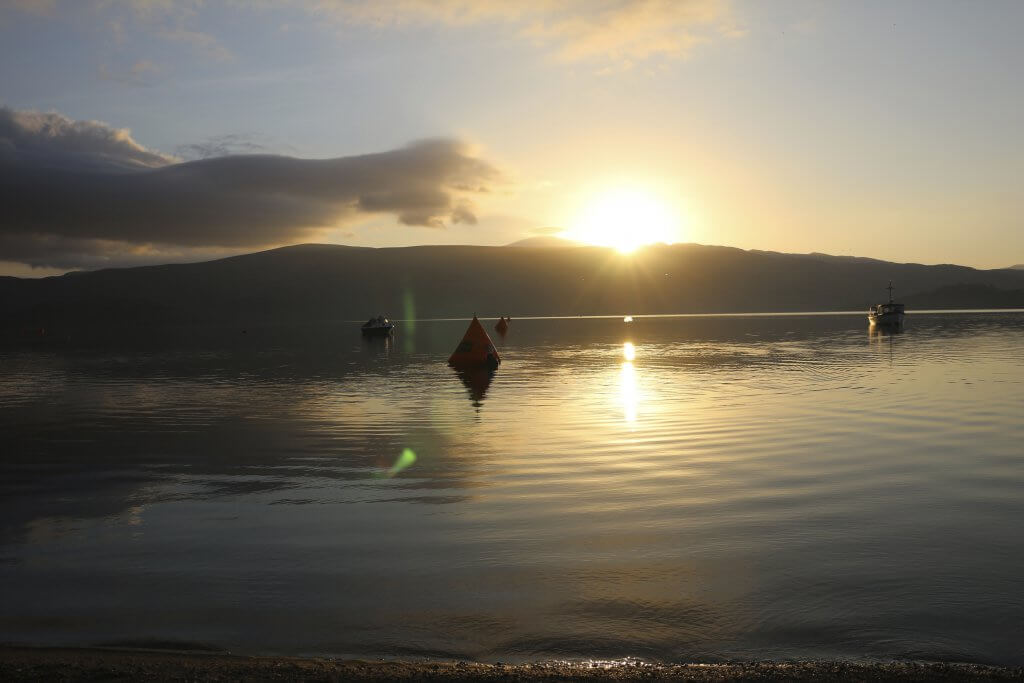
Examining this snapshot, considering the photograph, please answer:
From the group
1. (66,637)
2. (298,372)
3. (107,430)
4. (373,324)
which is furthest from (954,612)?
(373,324)

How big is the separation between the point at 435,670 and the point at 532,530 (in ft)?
13.1

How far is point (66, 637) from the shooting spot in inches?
253

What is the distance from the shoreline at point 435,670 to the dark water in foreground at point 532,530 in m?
0.30

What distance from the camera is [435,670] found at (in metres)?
5.60

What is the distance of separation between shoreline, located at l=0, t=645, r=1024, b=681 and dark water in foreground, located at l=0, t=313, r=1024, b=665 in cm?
30

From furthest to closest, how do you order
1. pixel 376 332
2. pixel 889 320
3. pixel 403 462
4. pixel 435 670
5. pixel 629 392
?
pixel 376 332 → pixel 889 320 → pixel 629 392 → pixel 403 462 → pixel 435 670

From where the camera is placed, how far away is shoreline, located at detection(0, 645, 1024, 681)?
5398 millimetres

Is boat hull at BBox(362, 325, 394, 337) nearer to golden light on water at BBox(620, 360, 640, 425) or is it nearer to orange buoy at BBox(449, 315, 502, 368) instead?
orange buoy at BBox(449, 315, 502, 368)

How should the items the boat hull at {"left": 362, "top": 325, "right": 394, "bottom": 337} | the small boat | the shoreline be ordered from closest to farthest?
the shoreline
the boat hull at {"left": 362, "top": 325, "right": 394, "bottom": 337}
the small boat

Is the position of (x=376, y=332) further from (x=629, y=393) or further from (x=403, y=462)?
(x=403, y=462)

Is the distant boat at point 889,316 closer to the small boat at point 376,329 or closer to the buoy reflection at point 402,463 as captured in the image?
the small boat at point 376,329

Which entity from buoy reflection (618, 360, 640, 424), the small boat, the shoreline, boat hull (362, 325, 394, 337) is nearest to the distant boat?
boat hull (362, 325, 394, 337)

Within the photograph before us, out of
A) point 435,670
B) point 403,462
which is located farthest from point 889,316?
point 435,670

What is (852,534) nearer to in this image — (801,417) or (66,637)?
(66,637)
